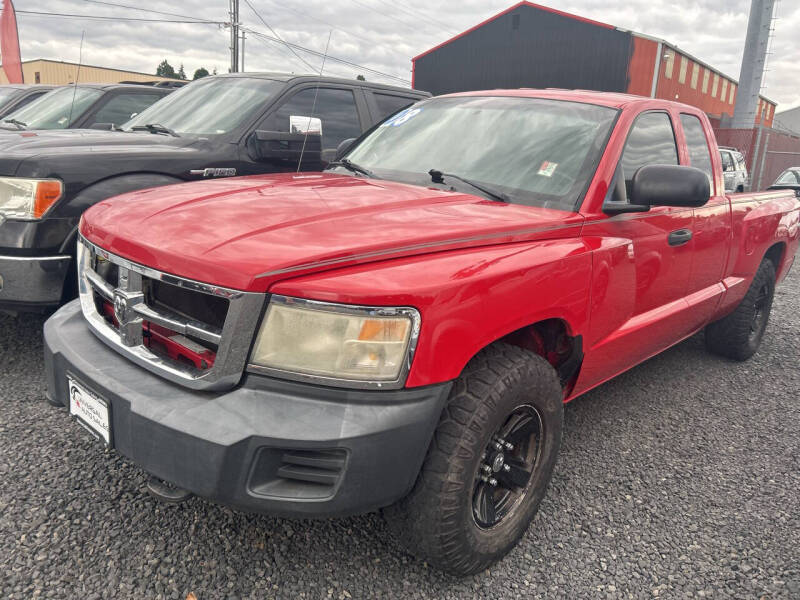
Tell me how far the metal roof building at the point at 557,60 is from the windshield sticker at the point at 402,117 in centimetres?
2465

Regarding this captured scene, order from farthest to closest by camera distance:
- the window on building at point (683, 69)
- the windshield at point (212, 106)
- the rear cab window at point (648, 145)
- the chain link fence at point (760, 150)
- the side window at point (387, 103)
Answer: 1. the window on building at point (683, 69)
2. the chain link fence at point (760, 150)
3. the side window at point (387, 103)
4. the windshield at point (212, 106)
5. the rear cab window at point (648, 145)

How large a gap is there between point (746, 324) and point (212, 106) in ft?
13.1

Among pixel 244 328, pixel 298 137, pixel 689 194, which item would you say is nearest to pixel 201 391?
pixel 244 328

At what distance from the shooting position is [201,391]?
1.73 m

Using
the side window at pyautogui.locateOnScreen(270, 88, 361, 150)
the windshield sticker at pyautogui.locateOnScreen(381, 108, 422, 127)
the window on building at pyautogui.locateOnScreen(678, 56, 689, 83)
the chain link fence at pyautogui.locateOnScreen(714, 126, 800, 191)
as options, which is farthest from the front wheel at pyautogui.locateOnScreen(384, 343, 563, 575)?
the window on building at pyautogui.locateOnScreen(678, 56, 689, 83)

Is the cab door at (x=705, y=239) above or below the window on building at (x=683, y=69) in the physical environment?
below

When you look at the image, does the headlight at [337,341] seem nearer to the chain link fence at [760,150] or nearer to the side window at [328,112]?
the side window at [328,112]

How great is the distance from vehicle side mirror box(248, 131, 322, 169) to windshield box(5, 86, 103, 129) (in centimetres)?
310

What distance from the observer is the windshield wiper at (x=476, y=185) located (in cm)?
251

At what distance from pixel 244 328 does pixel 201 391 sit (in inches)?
8.8

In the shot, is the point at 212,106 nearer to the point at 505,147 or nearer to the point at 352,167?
the point at 352,167

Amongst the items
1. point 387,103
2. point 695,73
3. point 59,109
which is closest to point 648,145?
point 387,103

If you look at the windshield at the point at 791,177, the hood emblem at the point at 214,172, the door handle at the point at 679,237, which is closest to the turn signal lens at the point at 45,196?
the hood emblem at the point at 214,172

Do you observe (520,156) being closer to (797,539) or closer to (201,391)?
(201,391)
